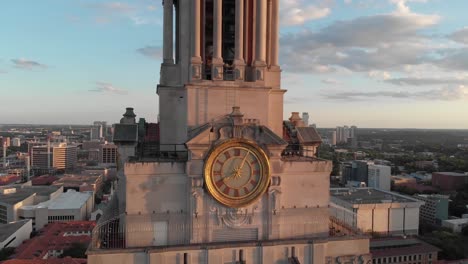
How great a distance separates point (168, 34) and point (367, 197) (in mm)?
78430

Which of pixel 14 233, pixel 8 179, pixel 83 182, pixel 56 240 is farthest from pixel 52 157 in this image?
pixel 56 240

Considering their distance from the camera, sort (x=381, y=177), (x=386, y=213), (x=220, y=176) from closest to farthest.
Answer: (x=220, y=176) → (x=386, y=213) → (x=381, y=177)

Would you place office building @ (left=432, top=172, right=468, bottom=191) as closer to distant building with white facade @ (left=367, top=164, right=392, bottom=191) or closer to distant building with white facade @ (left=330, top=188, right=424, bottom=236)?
distant building with white facade @ (left=367, top=164, right=392, bottom=191)

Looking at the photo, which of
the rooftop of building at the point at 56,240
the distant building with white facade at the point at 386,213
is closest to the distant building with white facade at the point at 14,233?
the rooftop of building at the point at 56,240

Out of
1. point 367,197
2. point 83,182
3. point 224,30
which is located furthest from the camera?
point 83,182

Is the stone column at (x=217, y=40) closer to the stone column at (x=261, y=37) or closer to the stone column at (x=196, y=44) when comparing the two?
the stone column at (x=196, y=44)

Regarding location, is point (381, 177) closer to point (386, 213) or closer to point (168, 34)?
point (386, 213)

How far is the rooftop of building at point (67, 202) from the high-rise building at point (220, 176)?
Result: 83606 mm

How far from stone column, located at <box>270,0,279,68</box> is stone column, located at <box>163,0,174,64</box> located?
15.6 ft

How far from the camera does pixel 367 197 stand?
281 feet

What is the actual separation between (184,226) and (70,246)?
51.3m

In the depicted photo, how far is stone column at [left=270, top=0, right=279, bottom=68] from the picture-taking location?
Answer: 1756 cm

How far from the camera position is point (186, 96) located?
1546cm

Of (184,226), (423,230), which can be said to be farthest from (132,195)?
(423,230)
